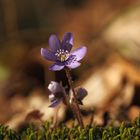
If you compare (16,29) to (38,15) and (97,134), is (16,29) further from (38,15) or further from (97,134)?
(97,134)

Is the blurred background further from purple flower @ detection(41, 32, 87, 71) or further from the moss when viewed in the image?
purple flower @ detection(41, 32, 87, 71)

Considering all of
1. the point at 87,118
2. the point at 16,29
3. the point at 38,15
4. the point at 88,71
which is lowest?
the point at 87,118

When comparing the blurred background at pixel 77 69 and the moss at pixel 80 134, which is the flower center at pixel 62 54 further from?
the blurred background at pixel 77 69

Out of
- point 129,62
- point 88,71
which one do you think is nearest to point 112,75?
point 129,62

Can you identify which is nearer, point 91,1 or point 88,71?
point 88,71

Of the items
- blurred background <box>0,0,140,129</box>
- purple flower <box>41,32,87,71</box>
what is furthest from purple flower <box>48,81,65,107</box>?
blurred background <box>0,0,140,129</box>

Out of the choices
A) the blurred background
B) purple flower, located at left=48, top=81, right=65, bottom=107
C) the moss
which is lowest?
the moss

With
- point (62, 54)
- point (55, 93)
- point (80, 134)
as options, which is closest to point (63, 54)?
point (62, 54)
